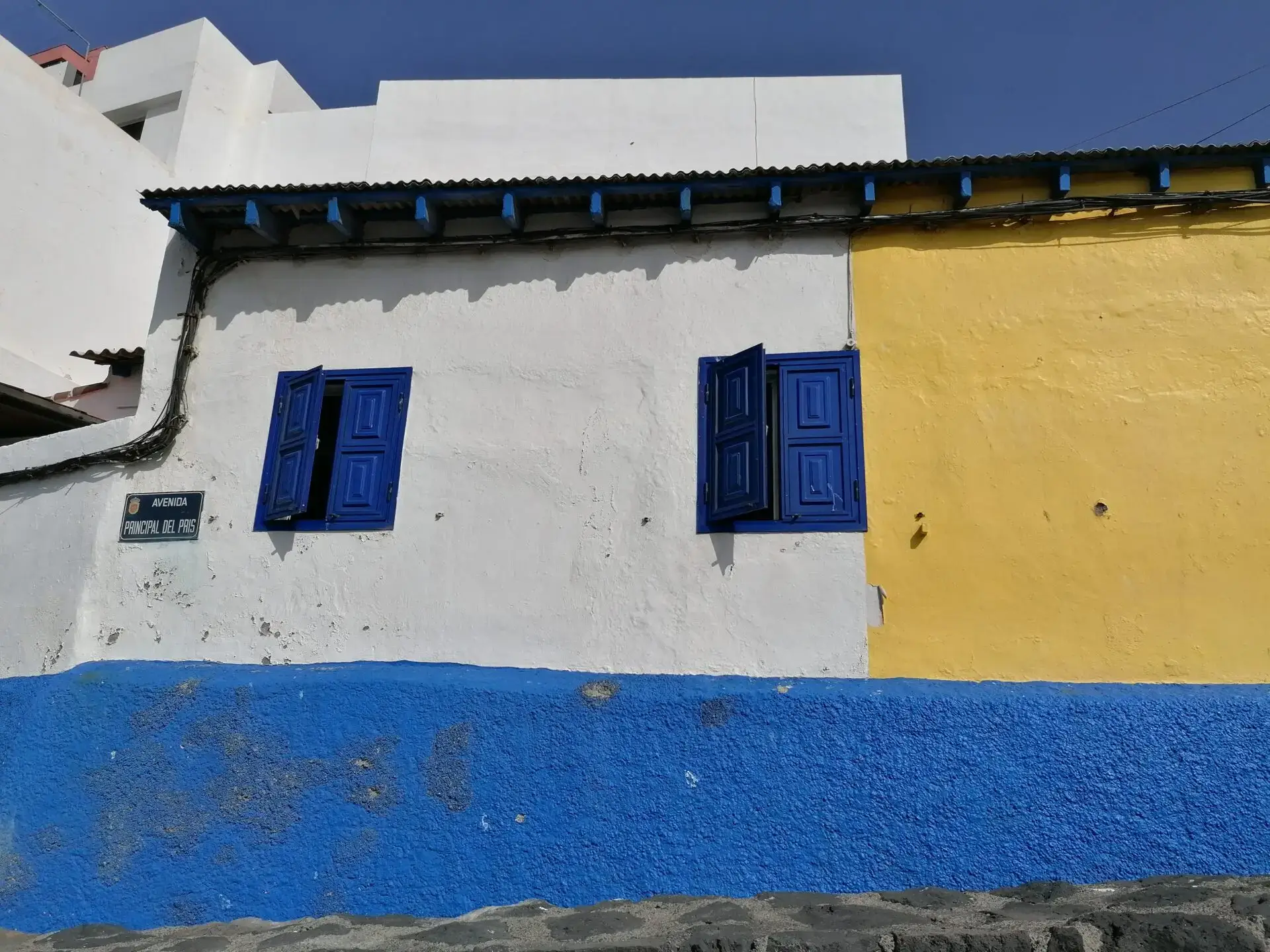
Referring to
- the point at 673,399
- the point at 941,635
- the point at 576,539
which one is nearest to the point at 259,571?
the point at 576,539

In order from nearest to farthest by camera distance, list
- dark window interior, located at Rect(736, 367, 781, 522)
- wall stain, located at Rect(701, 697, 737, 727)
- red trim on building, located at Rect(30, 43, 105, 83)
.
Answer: wall stain, located at Rect(701, 697, 737, 727) < dark window interior, located at Rect(736, 367, 781, 522) < red trim on building, located at Rect(30, 43, 105, 83)

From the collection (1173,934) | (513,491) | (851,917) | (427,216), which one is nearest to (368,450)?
(513,491)

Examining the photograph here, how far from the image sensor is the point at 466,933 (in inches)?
208

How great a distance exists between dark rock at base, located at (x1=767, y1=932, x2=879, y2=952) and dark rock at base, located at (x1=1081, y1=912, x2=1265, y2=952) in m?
1.03

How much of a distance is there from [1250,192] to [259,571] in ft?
24.1

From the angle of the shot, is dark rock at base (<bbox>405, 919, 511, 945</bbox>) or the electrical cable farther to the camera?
the electrical cable

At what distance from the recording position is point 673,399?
6848 millimetres

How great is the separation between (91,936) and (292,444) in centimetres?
338

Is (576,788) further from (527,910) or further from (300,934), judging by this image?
(300,934)

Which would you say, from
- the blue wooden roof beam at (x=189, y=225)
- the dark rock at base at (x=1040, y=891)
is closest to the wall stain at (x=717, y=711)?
the dark rock at base at (x=1040, y=891)

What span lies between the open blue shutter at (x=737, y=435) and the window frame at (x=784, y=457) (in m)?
0.04

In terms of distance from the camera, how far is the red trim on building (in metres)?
15.6

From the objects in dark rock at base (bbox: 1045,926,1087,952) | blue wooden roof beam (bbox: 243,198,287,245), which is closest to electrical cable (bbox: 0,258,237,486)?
blue wooden roof beam (bbox: 243,198,287,245)

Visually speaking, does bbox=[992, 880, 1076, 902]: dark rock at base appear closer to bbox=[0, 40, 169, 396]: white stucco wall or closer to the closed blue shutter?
the closed blue shutter
